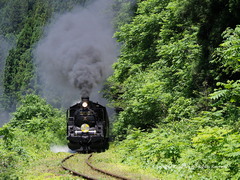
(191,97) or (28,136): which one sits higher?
(191,97)

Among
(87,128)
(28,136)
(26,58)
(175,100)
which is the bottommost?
(28,136)

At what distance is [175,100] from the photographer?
13.7 m

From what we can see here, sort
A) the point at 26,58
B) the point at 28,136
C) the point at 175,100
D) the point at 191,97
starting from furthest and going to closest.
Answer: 1. the point at 26,58
2. the point at 28,136
3. the point at 175,100
4. the point at 191,97

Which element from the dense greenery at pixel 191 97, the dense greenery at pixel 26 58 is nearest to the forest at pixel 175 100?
the dense greenery at pixel 191 97

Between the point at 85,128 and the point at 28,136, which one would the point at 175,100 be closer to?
the point at 85,128

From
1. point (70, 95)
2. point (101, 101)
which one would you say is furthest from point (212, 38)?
point (70, 95)

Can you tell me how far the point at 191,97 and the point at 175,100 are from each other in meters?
1.06

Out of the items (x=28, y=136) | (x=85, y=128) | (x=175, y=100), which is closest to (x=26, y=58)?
(x=28, y=136)

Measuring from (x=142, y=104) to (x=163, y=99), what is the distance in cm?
181

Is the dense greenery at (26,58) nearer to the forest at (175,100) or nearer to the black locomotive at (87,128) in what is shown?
the forest at (175,100)

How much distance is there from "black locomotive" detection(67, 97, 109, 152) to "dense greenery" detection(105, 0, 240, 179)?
82.7 inches

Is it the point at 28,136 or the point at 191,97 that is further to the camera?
the point at 28,136

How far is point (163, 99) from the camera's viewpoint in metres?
14.0

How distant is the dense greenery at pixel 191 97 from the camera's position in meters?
7.11
